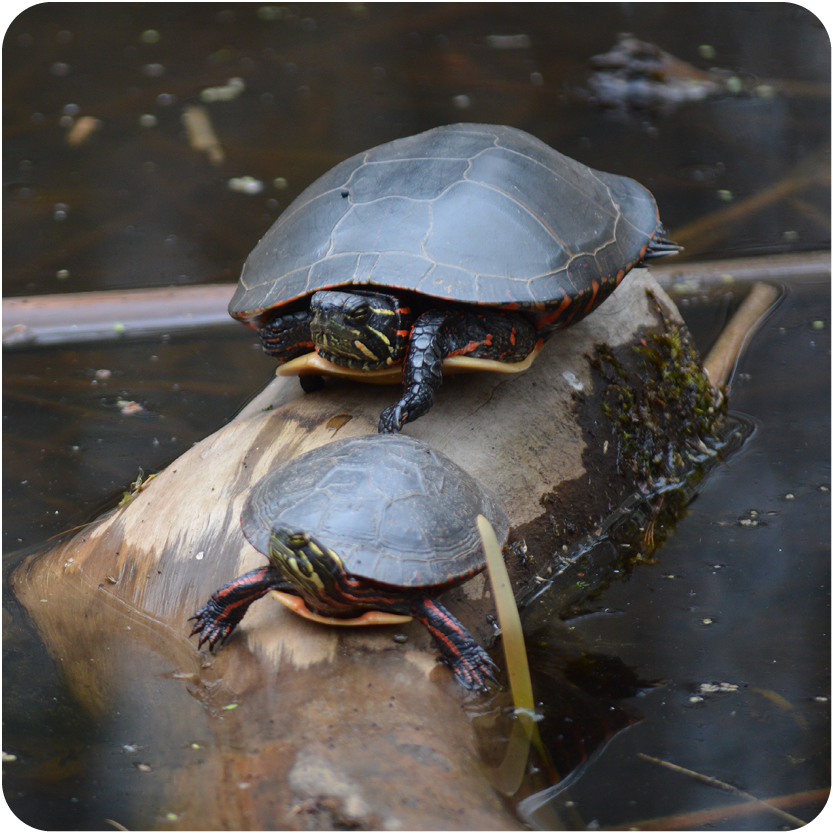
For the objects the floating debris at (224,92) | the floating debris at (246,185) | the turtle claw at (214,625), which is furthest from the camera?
the floating debris at (224,92)

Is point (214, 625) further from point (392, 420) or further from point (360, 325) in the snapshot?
point (360, 325)

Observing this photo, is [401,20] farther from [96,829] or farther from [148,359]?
[96,829]

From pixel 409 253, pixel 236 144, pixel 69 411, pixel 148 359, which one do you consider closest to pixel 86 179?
pixel 236 144

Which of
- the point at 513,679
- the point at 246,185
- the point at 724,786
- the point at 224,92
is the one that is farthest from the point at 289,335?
the point at 224,92

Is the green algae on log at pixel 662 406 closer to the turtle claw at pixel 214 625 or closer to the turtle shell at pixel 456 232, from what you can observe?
the turtle shell at pixel 456 232

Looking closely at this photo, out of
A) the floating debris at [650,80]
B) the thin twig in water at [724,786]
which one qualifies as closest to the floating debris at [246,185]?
the floating debris at [650,80]

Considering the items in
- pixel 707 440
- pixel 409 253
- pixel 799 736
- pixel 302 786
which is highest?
pixel 409 253
